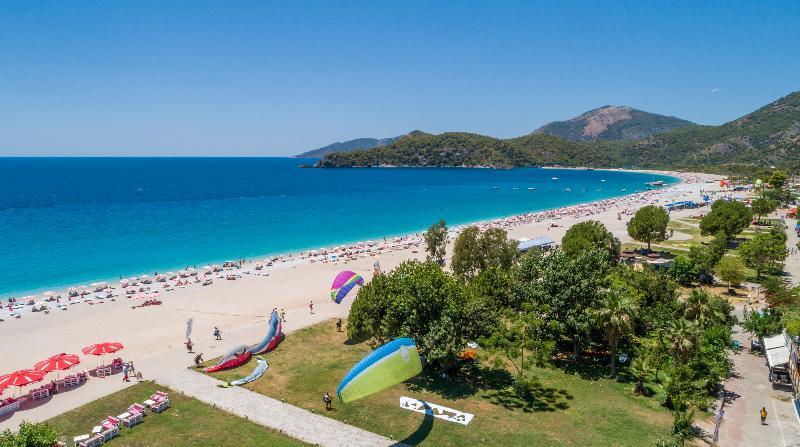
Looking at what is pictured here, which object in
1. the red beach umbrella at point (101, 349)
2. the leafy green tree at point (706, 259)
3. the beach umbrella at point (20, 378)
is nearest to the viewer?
the beach umbrella at point (20, 378)

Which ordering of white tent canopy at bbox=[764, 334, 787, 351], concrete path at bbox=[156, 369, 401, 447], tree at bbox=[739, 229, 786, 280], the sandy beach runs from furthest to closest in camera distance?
tree at bbox=[739, 229, 786, 280]
the sandy beach
white tent canopy at bbox=[764, 334, 787, 351]
concrete path at bbox=[156, 369, 401, 447]

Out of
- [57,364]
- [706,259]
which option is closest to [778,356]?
[706,259]

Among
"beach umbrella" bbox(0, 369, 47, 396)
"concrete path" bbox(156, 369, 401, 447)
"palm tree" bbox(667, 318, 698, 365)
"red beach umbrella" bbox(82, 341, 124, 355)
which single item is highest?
"palm tree" bbox(667, 318, 698, 365)

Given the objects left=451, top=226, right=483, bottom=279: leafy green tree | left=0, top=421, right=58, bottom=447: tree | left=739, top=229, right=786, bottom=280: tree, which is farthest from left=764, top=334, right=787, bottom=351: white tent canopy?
left=0, top=421, right=58, bottom=447: tree

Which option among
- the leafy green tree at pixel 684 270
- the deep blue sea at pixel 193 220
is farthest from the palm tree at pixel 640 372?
the deep blue sea at pixel 193 220

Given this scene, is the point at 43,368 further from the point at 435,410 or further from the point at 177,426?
the point at 435,410

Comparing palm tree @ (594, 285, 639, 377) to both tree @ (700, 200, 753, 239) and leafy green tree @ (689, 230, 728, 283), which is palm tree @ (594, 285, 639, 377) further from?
tree @ (700, 200, 753, 239)

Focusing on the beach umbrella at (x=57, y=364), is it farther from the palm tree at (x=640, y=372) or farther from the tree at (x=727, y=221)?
the tree at (x=727, y=221)
